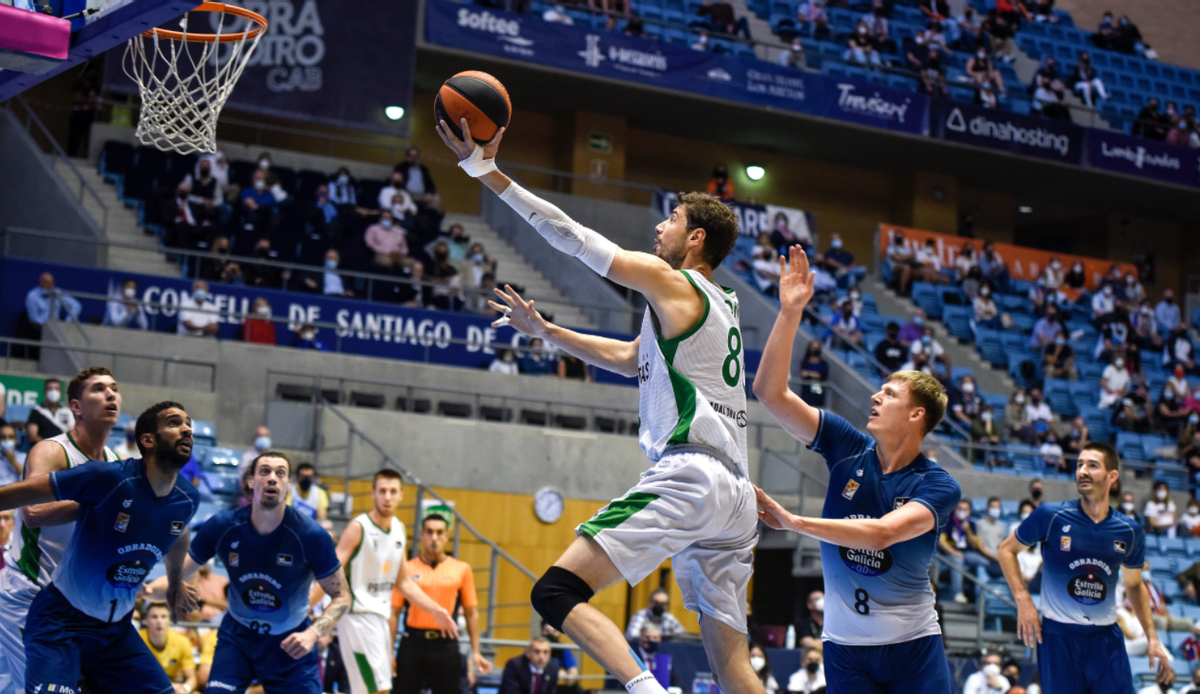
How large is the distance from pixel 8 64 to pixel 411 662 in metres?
6.07

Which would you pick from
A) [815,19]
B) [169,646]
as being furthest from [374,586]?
[815,19]

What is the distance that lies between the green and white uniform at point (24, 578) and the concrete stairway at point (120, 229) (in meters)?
12.8

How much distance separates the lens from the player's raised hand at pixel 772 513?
5.18 metres

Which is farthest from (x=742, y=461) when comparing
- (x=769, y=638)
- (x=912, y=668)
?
(x=769, y=638)

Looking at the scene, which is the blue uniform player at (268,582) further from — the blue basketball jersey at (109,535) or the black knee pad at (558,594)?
the black knee pad at (558,594)

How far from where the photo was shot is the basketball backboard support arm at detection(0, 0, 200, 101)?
5.89 meters

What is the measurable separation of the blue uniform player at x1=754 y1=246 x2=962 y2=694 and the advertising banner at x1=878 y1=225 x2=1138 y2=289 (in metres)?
21.9

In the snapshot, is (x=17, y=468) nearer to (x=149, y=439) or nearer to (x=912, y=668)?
(x=149, y=439)

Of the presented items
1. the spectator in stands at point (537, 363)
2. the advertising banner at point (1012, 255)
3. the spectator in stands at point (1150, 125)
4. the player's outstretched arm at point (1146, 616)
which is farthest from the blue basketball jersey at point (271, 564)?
the spectator in stands at point (1150, 125)

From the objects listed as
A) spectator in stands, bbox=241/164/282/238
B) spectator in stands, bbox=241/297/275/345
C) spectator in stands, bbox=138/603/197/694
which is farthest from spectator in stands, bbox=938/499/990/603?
spectator in stands, bbox=241/164/282/238

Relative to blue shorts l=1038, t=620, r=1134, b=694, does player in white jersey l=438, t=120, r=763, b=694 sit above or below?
above

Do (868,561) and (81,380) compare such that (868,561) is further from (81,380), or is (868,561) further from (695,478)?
(81,380)

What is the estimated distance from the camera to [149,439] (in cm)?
640

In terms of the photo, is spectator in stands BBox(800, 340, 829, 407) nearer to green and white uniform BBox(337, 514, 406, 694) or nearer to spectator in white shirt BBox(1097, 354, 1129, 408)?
spectator in white shirt BBox(1097, 354, 1129, 408)
